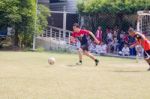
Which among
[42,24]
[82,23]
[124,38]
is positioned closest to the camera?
[124,38]

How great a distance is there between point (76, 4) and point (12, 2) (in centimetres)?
601

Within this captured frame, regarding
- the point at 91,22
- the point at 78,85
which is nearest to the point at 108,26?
the point at 91,22

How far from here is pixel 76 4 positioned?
115 ft

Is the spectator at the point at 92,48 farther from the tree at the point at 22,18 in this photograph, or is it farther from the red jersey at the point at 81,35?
the red jersey at the point at 81,35

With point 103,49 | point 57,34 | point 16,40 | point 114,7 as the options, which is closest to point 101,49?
point 103,49

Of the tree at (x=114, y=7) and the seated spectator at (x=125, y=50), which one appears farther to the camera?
the tree at (x=114, y=7)

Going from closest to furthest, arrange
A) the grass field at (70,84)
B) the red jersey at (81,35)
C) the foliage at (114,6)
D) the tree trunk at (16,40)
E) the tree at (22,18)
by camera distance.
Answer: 1. the grass field at (70,84)
2. the red jersey at (81,35)
3. the tree at (22,18)
4. the foliage at (114,6)
5. the tree trunk at (16,40)

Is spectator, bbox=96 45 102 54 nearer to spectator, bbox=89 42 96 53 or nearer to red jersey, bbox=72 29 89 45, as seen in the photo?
spectator, bbox=89 42 96 53

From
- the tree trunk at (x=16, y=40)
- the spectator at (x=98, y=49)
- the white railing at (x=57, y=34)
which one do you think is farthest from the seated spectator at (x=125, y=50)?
the tree trunk at (x=16, y=40)

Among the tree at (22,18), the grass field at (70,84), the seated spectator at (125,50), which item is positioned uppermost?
the tree at (22,18)

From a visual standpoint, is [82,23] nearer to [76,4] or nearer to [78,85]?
[76,4]

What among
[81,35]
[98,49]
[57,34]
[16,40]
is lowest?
[98,49]

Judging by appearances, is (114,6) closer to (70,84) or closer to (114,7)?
(114,7)

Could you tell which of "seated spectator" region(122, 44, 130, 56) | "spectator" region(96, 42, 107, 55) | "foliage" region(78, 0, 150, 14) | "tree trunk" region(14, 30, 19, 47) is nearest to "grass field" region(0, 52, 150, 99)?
"seated spectator" region(122, 44, 130, 56)
